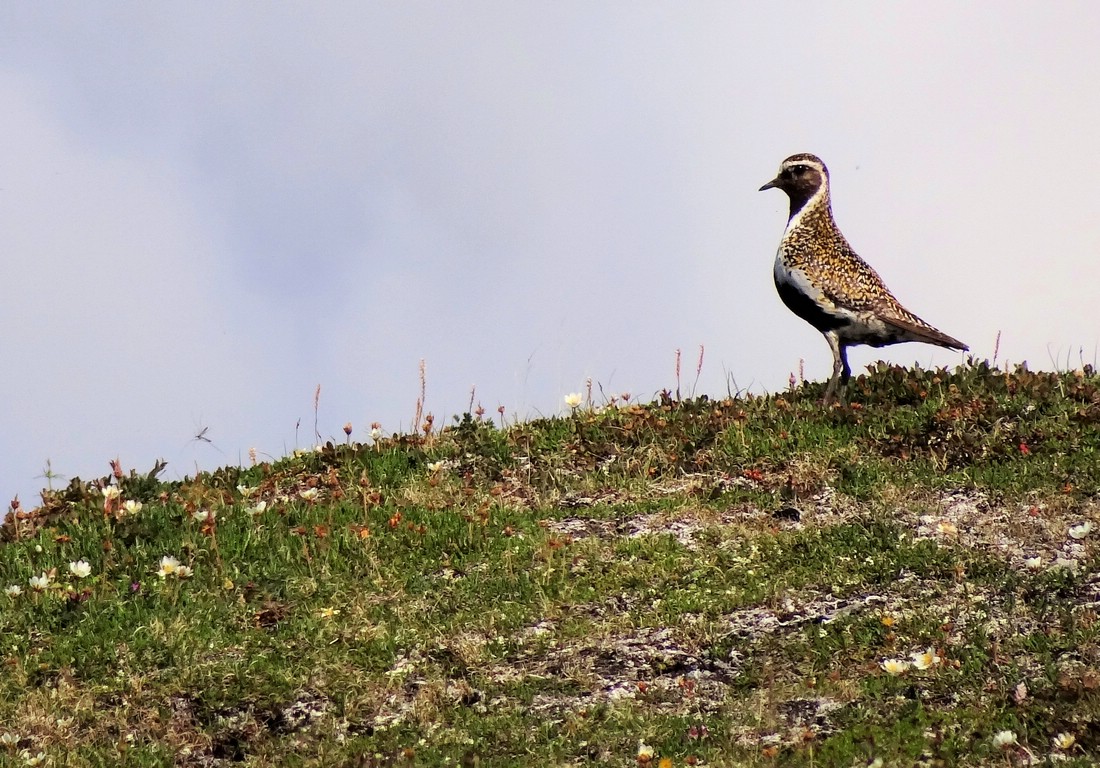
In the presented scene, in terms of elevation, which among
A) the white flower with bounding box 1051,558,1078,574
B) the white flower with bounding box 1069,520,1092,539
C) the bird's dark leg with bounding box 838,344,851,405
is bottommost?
the white flower with bounding box 1051,558,1078,574

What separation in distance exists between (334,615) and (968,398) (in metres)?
7.10

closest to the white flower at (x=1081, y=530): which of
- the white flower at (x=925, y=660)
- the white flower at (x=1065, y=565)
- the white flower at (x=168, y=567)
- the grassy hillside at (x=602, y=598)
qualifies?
the grassy hillside at (x=602, y=598)

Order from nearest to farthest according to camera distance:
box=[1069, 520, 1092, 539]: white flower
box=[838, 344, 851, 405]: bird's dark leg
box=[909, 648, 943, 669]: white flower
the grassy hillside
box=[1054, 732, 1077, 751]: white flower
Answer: box=[1054, 732, 1077, 751]: white flower
the grassy hillside
box=[909, 648, 943, 669]: white flower
box=[1069, 520, 1092, 539]: white flower
box=[838, 344, 851, 405]: bird's dark leg

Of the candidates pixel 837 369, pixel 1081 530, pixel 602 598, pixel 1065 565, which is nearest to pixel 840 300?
pixel 837 369

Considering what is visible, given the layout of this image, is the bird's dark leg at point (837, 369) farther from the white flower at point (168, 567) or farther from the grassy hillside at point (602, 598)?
the white flower at point (168, 567)

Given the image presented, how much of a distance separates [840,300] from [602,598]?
576 centimetres

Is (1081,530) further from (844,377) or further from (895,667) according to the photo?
(844,377)

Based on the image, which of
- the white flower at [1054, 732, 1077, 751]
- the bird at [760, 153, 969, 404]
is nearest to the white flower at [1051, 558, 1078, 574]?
the white flower at [1054, 732, 1077, 751]

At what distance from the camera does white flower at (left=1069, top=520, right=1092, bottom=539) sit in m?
10.4

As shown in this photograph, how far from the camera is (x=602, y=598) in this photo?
1048cm

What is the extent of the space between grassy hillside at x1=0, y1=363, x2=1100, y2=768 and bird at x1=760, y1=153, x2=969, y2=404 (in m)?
1.00

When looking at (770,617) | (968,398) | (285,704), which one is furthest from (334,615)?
(968,398)

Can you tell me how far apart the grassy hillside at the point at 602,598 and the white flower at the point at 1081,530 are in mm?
59

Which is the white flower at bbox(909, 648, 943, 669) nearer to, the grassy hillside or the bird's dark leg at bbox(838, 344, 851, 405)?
the grassy hillside
